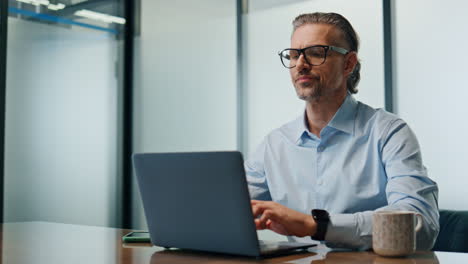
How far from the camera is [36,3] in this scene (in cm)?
473

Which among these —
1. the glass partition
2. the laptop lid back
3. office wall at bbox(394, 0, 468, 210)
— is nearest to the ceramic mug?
the laptop lid back

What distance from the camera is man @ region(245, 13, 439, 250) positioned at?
71.2 inches

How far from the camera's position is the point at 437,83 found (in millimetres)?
3670

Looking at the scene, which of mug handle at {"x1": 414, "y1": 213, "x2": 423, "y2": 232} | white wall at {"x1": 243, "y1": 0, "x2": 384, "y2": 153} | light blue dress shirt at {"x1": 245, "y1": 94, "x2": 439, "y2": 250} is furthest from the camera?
white wall at {"x1": 243, "y1": 0, "x2": 384, "y2": 153}

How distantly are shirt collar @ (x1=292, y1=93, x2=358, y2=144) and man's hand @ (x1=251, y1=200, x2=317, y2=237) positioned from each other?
58 centimetres

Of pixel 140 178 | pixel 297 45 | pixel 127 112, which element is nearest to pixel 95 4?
pixel 127 112

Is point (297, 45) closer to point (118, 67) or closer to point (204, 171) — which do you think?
point (204, 171)

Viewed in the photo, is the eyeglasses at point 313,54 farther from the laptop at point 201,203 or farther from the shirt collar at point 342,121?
the laptop at point 201,203

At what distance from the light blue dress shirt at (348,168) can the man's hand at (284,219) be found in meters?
0.29

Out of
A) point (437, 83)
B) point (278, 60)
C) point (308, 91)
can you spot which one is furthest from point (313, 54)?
point (278, 60)

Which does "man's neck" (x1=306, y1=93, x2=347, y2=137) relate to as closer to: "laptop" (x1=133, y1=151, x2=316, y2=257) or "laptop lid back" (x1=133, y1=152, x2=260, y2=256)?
"laptop" (x1=133, y1=151, x2=316, y2=257)

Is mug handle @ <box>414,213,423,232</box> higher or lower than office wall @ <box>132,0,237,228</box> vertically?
lower

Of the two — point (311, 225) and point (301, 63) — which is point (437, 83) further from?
point (311, 225)

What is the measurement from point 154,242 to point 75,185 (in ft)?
12.0
